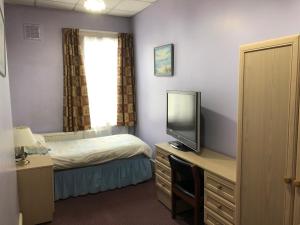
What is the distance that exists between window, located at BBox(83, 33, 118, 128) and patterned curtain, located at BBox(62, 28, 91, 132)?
0.12 m

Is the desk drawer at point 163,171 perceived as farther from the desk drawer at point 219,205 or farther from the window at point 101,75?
the window at point 101,75

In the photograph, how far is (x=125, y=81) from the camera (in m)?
4.62

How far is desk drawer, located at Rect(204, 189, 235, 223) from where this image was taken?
6.73 feet

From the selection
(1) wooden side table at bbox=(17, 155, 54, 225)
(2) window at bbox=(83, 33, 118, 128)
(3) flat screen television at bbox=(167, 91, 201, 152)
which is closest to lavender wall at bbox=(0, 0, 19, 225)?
(1) wooden side table at bbox=(17, 155, 54, 225)

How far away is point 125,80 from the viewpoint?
462cm

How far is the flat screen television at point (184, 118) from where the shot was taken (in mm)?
2674

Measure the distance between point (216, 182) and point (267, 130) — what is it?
0.81 m

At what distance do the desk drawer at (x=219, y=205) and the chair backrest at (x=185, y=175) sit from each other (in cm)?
13

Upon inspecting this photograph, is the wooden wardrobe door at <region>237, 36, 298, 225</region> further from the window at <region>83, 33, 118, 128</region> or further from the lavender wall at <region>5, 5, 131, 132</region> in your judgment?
the lavender wall at <region>5, 5, 131, 132</region>

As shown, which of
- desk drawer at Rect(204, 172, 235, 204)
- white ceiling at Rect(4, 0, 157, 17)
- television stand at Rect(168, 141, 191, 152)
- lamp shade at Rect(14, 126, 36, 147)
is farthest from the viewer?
white ceiling at Rect(4, 0, 157, 17)

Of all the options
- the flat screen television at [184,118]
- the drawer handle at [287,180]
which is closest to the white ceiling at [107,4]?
the flat screen television at [184,118]

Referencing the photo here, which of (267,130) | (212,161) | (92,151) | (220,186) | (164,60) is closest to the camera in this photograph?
(267,130)

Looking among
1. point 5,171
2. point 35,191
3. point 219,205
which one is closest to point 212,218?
point 219,205

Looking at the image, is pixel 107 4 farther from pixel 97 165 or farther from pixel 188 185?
pixel 188 185
